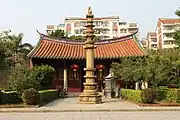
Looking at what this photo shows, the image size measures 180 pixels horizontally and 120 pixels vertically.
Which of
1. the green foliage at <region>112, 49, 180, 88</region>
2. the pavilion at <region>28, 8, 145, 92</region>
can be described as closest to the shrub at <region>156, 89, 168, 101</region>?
the green foliage at <region>112, 49, 180, 88</region>

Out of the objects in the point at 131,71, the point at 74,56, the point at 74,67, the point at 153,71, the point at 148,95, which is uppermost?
the point at 74,56

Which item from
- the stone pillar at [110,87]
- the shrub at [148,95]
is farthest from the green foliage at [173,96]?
the stone pillar at [110,87]

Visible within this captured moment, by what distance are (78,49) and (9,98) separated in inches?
611

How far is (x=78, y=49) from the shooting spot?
34688 mm

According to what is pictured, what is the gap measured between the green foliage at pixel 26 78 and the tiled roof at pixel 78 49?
A: 4.75 m

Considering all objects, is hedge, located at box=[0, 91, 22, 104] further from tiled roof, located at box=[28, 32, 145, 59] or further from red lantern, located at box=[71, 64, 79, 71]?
red lantern, located at box=[71, 64, 79, 71]

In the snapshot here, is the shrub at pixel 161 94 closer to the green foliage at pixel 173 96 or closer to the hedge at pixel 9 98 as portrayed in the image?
the green foliage at pixel 173 96

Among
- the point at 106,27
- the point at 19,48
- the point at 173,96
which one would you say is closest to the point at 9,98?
the point at 173,96

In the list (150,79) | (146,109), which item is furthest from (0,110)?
(150,79)

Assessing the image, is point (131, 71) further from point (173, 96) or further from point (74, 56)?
point (74, 56)

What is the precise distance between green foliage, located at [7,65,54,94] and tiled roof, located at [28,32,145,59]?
187 inches

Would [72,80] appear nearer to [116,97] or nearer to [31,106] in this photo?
[116,97]

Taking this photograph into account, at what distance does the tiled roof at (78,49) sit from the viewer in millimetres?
32763

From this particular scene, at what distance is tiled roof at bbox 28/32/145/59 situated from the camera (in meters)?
32.8
